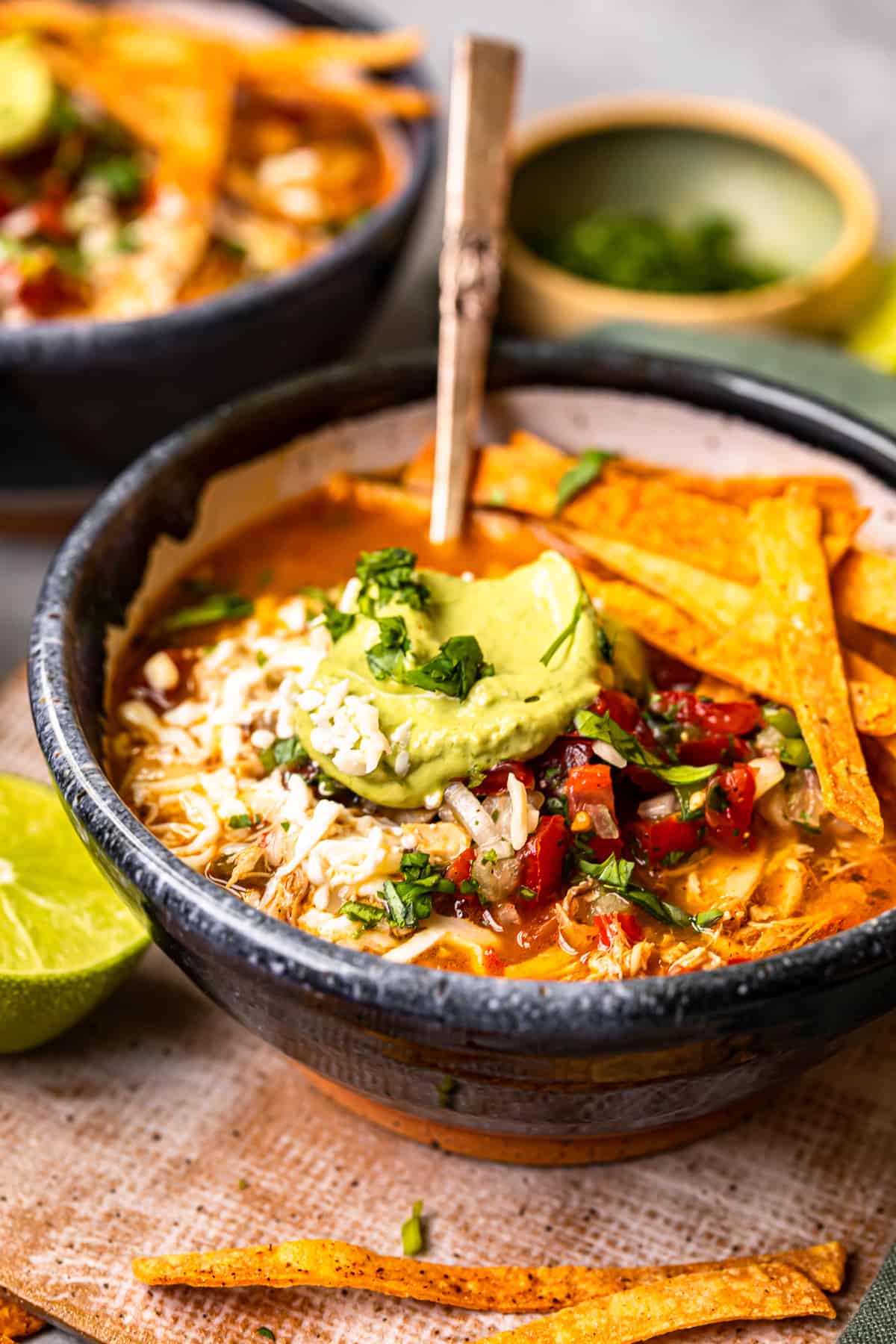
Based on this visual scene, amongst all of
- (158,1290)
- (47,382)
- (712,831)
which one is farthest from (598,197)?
(158,1290)

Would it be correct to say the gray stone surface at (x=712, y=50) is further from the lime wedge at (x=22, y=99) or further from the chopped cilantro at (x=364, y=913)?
the chopped cilantro at (x=364, y=913)

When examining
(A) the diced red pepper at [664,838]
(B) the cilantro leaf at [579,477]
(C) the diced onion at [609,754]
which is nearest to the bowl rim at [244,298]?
(B) the cilantro leaf at [579,477]

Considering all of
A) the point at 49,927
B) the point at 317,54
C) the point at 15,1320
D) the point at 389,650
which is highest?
the point at 317,54

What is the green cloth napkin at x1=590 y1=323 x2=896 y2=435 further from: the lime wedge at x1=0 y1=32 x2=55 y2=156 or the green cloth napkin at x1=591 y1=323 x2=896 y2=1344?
the lime wedge at x1=0 y1=32 x2=55 y2=156

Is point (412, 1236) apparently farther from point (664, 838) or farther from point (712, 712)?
point (712, 712)

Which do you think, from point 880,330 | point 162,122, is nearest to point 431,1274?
point 880,330

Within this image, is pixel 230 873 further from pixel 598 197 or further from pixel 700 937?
pixel 598 197
